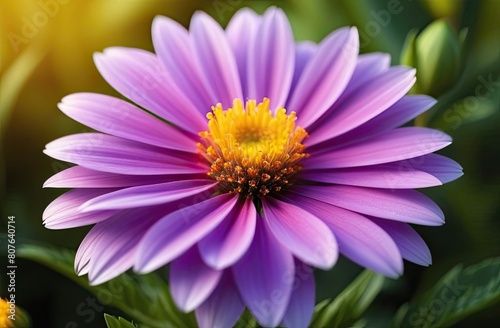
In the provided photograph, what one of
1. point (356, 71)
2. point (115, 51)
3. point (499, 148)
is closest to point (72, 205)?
point (115, 51)

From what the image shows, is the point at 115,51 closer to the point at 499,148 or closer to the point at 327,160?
the point at 327,160

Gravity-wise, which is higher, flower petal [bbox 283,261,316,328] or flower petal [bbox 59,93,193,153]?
flower petal [bbox 59,93,193,153]

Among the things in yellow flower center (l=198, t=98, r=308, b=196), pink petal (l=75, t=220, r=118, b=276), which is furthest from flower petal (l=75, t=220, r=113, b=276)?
yellow flower center (l=198, t=98, r=308, b=196)

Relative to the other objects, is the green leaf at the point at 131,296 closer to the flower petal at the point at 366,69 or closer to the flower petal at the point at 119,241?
the flower petal at the point at 119,241

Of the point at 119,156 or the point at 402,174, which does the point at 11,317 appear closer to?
the point at 119,156

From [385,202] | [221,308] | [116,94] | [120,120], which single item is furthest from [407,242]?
[116,94]

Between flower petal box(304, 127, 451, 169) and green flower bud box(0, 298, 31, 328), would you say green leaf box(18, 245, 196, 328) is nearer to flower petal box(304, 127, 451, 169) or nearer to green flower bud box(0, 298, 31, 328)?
green flower bud box(0, 298, 31, 328)

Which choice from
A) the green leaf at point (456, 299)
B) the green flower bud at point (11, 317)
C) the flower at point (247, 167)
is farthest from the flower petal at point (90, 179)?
the green leaf at point (456, 299)
